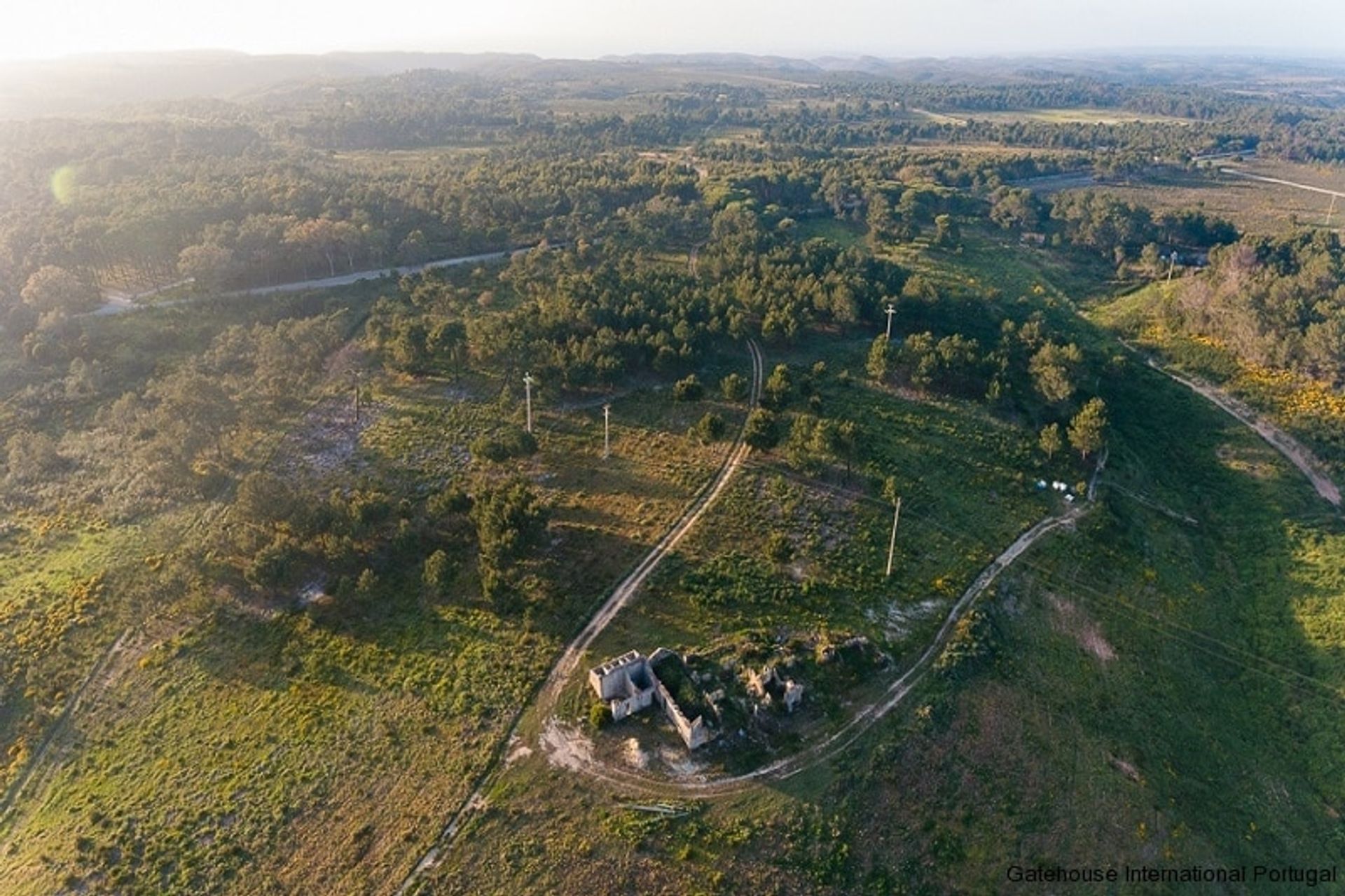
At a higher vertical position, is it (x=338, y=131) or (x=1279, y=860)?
(x=338, y=131)

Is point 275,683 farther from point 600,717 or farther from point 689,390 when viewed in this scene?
point 689,390

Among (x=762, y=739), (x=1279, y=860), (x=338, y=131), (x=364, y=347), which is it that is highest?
(x=338, y=131)

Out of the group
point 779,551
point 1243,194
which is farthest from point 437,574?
point 1243,194

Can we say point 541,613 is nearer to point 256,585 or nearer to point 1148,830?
point 256,585

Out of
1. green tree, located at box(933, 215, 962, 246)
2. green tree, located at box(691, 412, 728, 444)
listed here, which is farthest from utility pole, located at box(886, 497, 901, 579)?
green tree, located at box(933, 215, 962, 246)

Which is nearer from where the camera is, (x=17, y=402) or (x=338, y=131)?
(x=17, y=402)

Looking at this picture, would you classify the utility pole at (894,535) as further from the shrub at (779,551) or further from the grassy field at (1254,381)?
the grassy field at (1254,381)

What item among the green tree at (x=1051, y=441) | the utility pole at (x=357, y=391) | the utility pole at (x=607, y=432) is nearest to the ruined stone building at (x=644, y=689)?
the utility pole at (x=607, y=432)

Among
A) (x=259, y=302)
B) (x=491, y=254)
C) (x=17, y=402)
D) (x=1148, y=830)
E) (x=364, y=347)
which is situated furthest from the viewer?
(x=491, y=254)

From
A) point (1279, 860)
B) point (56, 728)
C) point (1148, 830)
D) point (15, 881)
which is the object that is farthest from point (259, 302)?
point (1279, 860)
